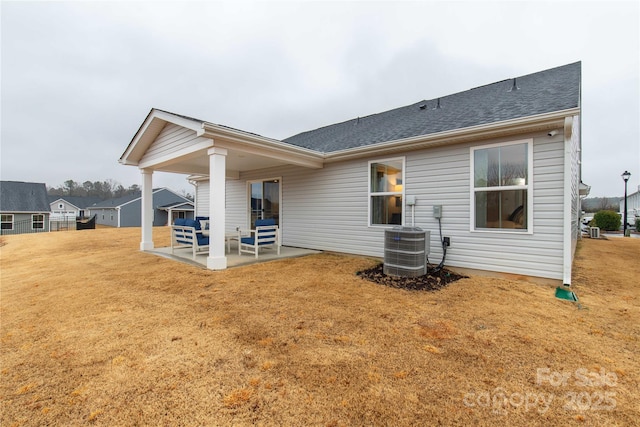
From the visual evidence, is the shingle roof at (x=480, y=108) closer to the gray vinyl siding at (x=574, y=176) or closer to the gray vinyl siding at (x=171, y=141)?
the gray vinyl siding at (x=574, y=176)

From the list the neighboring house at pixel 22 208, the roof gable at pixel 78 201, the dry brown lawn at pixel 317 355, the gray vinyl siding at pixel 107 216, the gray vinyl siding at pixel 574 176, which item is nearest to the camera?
the dry brown lawn at pixel 317 355

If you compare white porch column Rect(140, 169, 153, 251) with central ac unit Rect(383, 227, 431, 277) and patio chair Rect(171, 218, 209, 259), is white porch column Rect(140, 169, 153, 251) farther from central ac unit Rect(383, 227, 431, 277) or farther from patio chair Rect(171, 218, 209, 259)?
central ac unit Rect(383, 227, 431, 277)

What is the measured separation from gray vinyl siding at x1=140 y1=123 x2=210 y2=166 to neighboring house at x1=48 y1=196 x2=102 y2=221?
42137 mm

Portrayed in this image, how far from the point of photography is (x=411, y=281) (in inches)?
175

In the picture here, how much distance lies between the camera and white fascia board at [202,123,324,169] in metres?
4.89

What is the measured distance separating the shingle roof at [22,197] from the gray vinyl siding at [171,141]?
2463 centimetres

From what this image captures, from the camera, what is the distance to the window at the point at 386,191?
19.8ft

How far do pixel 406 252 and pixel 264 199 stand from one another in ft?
18.9

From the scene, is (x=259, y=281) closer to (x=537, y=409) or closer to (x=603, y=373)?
(x=537, y=409)

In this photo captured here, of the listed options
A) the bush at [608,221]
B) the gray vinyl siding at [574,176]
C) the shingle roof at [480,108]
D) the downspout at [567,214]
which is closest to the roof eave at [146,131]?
the shingle roof at [480,108]

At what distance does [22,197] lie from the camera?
2248 centimetres

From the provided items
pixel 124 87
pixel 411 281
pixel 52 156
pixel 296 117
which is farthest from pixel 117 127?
pixel 411 281

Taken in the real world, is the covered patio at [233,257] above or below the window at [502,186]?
below

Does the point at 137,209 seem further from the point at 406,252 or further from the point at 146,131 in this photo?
the point at 406,252
